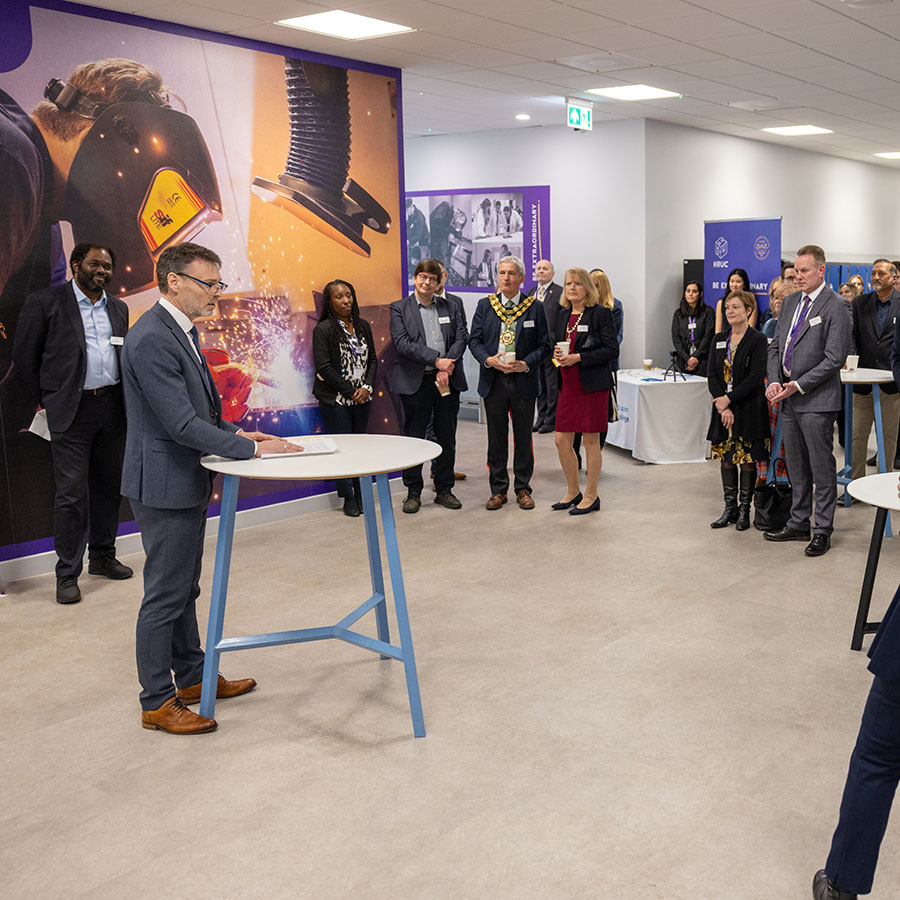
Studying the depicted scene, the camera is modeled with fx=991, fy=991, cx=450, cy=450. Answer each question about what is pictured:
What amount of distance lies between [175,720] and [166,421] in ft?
3.76

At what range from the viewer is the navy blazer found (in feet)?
23.4

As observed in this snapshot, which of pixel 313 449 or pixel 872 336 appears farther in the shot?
pixel 872 336

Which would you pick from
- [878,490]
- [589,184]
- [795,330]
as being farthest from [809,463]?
[589,184]

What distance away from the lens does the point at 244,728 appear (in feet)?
12.4

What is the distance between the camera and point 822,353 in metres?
5.85

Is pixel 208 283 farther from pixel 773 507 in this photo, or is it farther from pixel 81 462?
pixel 773 507

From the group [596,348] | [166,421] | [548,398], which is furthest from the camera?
[548,398]

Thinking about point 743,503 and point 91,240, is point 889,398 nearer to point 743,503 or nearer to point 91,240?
point 743,503

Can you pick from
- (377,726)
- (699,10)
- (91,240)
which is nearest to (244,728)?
(377,726)

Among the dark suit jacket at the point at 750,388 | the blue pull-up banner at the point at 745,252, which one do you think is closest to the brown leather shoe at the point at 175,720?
the dark suit jacket at the point at 750,388

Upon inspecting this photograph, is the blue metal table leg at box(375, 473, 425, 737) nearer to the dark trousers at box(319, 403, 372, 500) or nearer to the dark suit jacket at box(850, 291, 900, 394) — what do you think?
the dark trousers at box(319, 403, 372, 500)

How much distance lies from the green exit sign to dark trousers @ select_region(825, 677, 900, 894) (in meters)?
7.86

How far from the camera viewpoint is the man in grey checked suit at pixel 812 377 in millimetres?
5781

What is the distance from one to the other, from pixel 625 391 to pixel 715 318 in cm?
202
